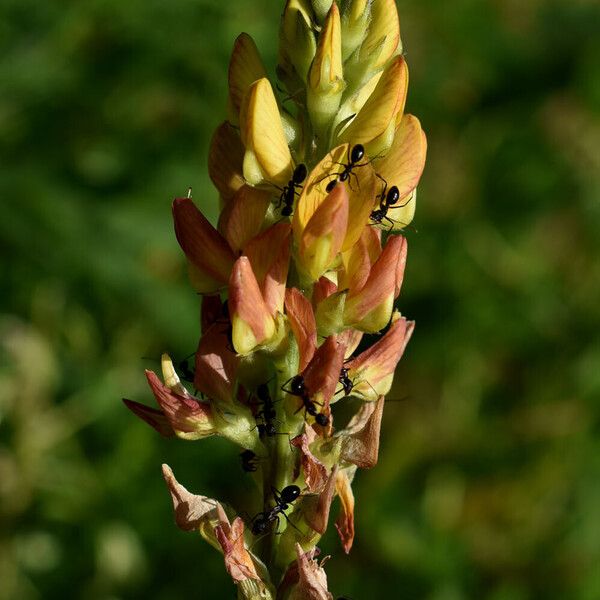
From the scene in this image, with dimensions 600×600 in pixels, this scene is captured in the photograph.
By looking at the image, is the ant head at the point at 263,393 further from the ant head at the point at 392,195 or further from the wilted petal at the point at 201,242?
the ant head at the point at 392,195

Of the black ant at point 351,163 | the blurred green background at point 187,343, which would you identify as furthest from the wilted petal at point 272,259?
the blurred green background at point 187,343

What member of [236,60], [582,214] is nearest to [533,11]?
[582,214]

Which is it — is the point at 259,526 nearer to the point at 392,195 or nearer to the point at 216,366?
the point at 216,366

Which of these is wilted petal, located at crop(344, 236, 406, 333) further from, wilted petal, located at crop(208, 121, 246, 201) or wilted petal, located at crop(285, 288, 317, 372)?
wilted petal, located at crop(208, 121, 246, 201)

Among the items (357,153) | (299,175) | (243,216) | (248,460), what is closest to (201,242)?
(243,216)

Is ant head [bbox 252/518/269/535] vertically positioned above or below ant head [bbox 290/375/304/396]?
below

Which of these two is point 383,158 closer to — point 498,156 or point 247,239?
point 247,239

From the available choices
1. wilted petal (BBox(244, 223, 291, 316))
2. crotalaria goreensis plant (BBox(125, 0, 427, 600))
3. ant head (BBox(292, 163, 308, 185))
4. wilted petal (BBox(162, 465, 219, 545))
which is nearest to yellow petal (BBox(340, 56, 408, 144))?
crotalaria goreensis plant (BBox(125, 0, 427, 600))
